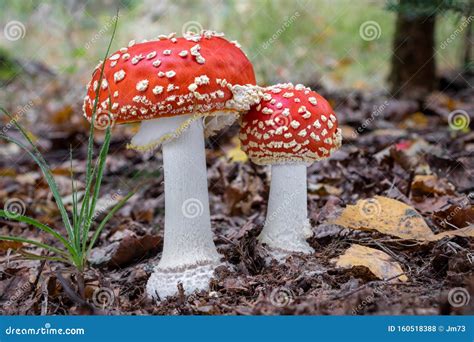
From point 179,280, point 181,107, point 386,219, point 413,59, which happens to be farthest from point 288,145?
point 413,59

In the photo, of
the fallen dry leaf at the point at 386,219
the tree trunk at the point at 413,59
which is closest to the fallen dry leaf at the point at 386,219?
the fallen dry leaf at the point at 386,219

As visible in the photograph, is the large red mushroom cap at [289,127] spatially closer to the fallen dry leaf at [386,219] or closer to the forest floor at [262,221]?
the fallen dry leaf at [386,219]

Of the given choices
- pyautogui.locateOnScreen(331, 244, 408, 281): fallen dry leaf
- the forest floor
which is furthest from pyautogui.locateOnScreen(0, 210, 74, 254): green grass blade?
pyautogui.locateOnScreen(331, 244, 408, 281): fallen dry leaf

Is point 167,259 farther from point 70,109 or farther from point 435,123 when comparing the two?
point 70,109

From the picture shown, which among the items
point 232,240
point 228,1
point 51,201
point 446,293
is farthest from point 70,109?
point 446,293

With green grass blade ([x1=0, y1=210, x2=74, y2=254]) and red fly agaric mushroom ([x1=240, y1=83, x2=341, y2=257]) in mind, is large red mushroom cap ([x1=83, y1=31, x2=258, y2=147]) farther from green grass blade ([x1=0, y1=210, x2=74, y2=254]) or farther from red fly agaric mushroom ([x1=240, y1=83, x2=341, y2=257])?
green grass blade ([x1=0, y1=210, x2=74, y2=254])

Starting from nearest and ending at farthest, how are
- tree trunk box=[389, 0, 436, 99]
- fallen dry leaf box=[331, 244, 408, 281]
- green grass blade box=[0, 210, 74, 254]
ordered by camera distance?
1. green grass blade box=[0, 210, 74, 254]
2. fallen dry leaf box=[331, 244, 408, 281]
3. tree trunk box=[389, 0, 436, 99]
